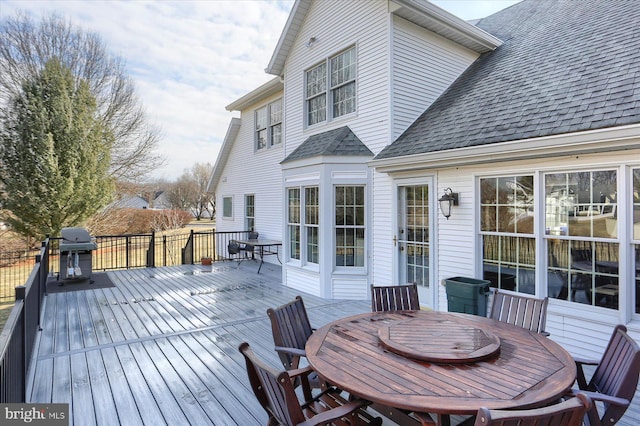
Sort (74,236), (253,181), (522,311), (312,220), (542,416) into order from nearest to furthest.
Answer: (542,416) < (522,311) < (312,220) < (74,236) < (253,181)

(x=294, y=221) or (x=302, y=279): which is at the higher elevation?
(x=294, y=221)

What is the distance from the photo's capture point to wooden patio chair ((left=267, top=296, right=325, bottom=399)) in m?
2.84

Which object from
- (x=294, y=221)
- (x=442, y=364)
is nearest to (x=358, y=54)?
(x=294, y=221)

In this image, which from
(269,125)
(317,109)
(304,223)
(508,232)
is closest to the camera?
(508,232)

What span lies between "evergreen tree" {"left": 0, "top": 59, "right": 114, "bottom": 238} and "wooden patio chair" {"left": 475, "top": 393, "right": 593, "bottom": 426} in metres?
15.8

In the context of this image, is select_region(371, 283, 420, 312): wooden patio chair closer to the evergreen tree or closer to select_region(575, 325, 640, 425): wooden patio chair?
select_region(575, 325, 640, 425): wooden patio chair

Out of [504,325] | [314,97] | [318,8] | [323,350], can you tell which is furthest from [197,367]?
[318,8]

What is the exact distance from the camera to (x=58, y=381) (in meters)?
3.59

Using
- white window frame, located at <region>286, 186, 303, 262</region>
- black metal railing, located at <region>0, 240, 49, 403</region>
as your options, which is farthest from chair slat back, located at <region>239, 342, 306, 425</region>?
white window frame, located at <region>286, 186, 303, 262</region>

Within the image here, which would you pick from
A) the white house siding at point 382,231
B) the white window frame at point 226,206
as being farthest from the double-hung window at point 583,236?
the white window frame at point 226,206

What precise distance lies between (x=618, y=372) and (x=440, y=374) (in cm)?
115

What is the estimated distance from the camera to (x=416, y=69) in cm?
721

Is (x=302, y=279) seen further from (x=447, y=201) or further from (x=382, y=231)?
(x=447, y=201)

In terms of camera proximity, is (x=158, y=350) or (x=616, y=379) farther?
(x=158, y=350)
